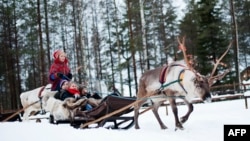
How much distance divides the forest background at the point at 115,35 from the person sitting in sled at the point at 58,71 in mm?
10437

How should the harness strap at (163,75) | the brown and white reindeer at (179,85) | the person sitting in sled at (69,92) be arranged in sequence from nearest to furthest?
the brown and white reindeer at (179,85) → the harness strap at (163,75) → the person sitting in sled at (69,92)

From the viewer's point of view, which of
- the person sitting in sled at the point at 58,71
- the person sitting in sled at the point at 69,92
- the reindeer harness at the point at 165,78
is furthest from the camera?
the person sitting in sled at the point at 58,71

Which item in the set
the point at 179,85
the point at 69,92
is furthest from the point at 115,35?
the point at 179,85

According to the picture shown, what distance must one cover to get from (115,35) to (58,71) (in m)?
26.7

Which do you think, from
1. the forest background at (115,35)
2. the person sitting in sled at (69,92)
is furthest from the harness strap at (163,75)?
the forest background at (115,35)

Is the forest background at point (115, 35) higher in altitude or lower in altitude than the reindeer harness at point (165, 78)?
higher

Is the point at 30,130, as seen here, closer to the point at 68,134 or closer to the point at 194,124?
the point at 68,134

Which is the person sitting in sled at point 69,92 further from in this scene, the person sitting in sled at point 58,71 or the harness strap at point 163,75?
the harness strap at point 163,75

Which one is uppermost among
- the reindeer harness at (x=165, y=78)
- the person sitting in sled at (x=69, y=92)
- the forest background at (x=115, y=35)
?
the forest background at (x=115, y=35)

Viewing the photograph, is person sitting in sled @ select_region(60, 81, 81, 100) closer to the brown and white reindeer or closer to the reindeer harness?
the brown and white reindeer

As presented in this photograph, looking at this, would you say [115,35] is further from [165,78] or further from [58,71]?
[165,78]

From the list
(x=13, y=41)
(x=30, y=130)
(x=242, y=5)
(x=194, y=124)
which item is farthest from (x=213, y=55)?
(x=30, y=130)

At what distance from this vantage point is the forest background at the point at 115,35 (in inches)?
915

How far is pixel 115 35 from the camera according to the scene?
35.6m
